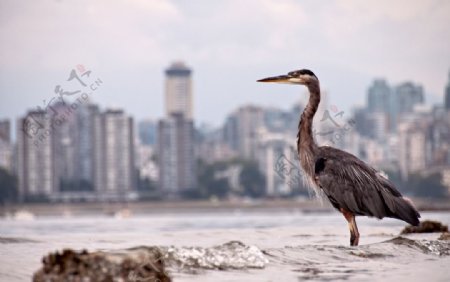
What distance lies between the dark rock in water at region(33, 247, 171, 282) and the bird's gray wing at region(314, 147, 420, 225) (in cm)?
552

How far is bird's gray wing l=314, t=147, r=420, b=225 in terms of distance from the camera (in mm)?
18422

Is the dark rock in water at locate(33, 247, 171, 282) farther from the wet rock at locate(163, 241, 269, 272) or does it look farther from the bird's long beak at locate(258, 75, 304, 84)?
the bird's long beak at locate(258, 75, 304, 84)

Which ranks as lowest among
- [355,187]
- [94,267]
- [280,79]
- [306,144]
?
[94,267]

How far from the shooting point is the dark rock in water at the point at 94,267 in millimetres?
12719

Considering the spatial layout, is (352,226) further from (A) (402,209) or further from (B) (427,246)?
(B) (427,246)

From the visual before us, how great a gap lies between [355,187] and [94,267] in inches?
249

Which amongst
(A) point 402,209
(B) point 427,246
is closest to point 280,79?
(A) point 402,209

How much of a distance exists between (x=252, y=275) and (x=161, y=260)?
5.73 ft

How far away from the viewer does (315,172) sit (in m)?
18.5

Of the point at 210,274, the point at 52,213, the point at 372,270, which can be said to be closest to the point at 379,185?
the point at 372,270

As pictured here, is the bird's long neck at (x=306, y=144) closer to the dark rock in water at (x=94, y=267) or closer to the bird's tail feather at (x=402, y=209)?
the bird's tail feather at (x=402, y=209)

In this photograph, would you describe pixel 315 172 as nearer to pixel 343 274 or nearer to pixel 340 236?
pixel 343 274

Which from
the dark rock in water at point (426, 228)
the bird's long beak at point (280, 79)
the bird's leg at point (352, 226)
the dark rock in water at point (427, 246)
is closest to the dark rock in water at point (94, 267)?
the bird's long beak at point (280, 79)

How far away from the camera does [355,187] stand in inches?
725
